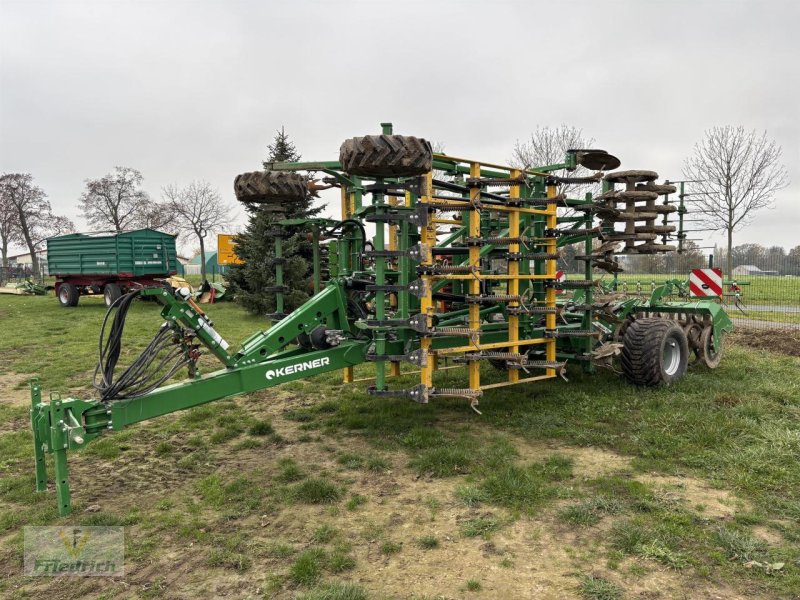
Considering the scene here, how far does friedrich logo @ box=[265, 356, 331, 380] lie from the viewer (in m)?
4.76

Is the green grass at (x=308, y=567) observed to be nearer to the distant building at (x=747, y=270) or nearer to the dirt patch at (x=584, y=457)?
the dirt patch at (x=584, y=457)

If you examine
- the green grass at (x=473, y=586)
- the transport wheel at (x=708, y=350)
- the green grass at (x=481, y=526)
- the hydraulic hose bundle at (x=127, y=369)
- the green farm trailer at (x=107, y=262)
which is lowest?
the green grass at (x=473, y=586)

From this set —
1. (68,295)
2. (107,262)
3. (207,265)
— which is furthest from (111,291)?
(207,265)

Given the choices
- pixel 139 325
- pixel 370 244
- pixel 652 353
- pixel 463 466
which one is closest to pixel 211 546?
pixel 463 466

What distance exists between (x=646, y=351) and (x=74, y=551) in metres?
6.01

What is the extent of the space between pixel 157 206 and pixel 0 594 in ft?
114

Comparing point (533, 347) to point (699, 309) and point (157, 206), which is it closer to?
point (699, 309)

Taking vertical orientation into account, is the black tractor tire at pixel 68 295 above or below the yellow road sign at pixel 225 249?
below

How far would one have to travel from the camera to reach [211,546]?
11.8 ft

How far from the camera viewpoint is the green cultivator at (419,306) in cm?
418

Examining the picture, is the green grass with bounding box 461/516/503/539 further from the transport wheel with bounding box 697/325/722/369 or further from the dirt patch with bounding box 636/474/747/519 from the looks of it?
the transport wheel with bounding box 697/325/722/369

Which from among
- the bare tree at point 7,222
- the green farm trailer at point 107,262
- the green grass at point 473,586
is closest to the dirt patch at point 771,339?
the green grass at point 473,586

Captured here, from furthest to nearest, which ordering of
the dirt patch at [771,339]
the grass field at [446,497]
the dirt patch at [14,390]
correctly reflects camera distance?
the dirt patch at [771,339], the dirt patch at [14,390], the grass field at [446,497]

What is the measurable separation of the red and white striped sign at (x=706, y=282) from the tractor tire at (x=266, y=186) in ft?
24.3
